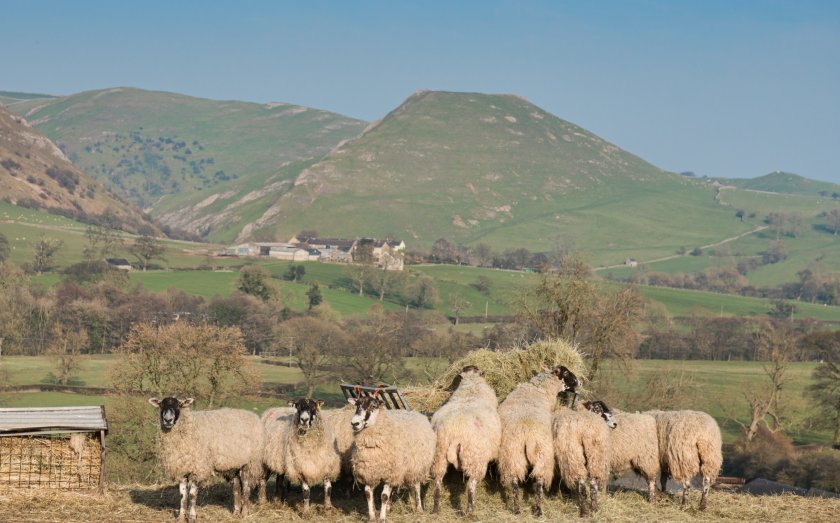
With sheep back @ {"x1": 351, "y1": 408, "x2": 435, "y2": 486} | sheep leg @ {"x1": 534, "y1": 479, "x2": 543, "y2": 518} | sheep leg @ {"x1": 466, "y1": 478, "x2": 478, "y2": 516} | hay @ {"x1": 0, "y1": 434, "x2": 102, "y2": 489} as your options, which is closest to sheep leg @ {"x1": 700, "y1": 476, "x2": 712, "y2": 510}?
sheep leg @ {"x1": 534, "y1": 479, "x2": 543, "y2": 518}

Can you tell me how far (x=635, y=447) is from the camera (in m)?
19.8

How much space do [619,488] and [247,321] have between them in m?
92.7

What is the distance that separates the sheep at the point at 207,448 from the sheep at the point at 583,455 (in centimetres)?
587

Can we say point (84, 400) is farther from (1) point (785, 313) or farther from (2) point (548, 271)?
(1) point (785, 313)

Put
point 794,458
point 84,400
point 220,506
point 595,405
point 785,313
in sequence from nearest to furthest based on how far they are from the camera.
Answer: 1. point 220,506
2. point 595,405
3. point 794,458
4. point 84,400
5. point 785,313

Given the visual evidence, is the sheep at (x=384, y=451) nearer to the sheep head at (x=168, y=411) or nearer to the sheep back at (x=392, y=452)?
the sheep back at (x=392, y=452)

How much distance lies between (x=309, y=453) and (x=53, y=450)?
5.44m

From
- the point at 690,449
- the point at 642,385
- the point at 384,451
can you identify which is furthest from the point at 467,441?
the point at 642,385

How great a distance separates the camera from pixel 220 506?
18562 millimetres

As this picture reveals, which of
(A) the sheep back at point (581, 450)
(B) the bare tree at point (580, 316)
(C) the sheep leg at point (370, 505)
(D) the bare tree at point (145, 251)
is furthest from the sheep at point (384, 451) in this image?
(D) the bare tree at point (145, 251)

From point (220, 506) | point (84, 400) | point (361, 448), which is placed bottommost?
point (84, 400)

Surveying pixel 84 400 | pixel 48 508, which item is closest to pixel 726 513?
pixel 48 508

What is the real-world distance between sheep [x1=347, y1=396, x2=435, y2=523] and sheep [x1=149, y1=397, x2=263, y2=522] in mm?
2075

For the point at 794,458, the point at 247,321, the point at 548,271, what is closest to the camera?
the point at 548,271
